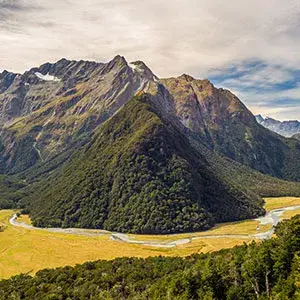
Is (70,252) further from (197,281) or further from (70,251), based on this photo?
(197,281)

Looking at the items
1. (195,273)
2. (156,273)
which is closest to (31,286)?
(156,273)

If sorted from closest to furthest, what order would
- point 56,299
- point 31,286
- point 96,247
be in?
point 56,299 → point 31,286 → point 96,247

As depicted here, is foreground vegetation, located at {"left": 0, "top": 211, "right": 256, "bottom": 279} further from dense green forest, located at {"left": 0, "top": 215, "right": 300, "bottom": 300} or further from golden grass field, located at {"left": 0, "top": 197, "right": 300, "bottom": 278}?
dense green forest, located at {"left": 0, "top": 215, "right": 300, "bottom": 300}

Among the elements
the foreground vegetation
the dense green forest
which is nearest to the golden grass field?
the foreground vegetation

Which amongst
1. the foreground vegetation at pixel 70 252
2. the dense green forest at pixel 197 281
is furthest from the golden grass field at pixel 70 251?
the dense green forest at pixel 197 281

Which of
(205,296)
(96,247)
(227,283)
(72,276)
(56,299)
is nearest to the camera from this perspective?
(205,296)

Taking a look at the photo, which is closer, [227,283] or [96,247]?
[227,283]

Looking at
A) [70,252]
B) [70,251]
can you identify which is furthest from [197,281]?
[70,251]

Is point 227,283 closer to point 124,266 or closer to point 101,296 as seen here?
point 101,296
